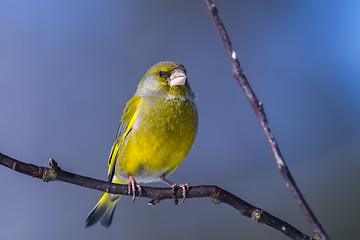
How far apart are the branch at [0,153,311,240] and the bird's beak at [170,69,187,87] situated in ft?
2.18

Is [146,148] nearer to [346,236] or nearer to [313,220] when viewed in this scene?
[313,220]

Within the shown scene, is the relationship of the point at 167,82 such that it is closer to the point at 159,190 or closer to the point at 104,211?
the point at 159,190

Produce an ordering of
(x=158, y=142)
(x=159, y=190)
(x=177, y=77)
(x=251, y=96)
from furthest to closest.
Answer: (x=177, y=77), (x=158, y=142), (x=159, y=190), (x=251, y=96)

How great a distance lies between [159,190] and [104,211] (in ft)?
2.91

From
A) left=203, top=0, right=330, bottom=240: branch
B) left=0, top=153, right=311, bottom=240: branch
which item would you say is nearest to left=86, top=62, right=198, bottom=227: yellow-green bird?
left=0, top=153, right=311, bottom=240: branch

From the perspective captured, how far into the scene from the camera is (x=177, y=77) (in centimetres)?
236

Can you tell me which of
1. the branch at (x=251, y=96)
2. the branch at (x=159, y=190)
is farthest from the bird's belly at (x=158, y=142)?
the branch at (x=251, y=96)

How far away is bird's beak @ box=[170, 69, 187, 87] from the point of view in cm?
232

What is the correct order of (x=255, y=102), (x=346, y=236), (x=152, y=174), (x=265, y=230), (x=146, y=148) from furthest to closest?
(x=265, y=230)
(x=346, y=236)
(x=152, y=174)
(x=146, y=148)
(x=255, y=102)

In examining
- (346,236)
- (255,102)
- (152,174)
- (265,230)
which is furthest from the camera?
(265,230)

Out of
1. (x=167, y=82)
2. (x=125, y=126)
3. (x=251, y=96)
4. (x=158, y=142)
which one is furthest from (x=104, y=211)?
(x=251, y=96)

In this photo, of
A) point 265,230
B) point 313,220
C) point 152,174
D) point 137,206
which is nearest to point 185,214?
point 137,206

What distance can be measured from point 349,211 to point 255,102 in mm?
3200

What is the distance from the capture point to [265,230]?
159 inches
